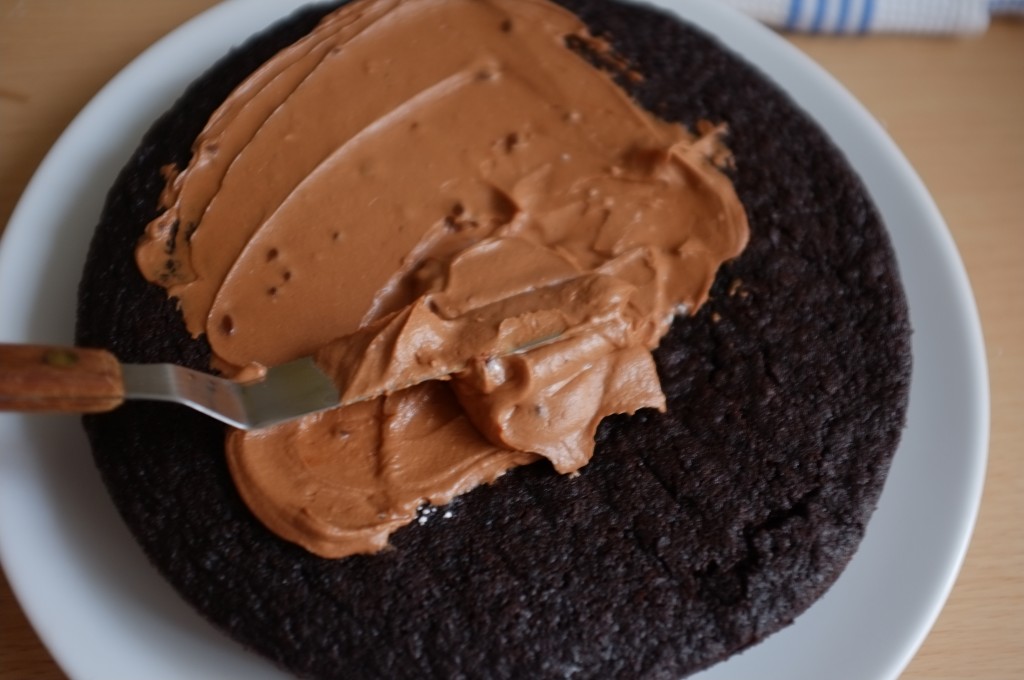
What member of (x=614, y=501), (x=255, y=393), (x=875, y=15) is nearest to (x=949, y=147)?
(x=875, y=15)

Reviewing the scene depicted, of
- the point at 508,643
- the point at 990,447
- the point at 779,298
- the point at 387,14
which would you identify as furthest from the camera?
the point at 990,447

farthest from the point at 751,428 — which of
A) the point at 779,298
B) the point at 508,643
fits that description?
the point at 508,643

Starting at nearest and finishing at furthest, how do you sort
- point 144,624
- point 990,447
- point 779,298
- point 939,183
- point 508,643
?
point 508,643, point 144,624, point 779,298, point 990,447, point 939,183

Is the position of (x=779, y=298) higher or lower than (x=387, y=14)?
lower

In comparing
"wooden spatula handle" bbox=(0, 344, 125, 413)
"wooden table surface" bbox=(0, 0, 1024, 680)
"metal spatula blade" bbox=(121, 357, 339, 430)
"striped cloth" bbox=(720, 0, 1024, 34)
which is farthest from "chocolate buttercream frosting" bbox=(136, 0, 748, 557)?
"striped cloth" bbox=(720, 0, 1024, 34)

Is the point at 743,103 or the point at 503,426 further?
the point at 743,103

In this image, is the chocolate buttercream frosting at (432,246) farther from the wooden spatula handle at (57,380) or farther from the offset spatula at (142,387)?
the wooden spatula handle at (57,380)

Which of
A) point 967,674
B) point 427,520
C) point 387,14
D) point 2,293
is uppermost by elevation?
point 387,14

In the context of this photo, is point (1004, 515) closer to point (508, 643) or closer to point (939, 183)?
point (939, 183)
